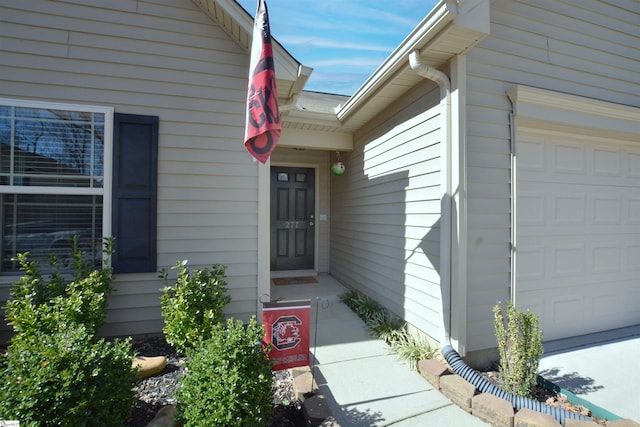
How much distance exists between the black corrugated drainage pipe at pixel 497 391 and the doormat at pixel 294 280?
3.07m

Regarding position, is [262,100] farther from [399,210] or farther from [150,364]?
[150,364]

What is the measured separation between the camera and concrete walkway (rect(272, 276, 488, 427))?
2.16 metres

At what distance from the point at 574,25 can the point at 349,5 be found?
8.36ft

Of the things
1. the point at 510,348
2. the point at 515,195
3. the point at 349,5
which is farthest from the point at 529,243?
the point at 349,5

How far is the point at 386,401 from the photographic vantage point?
2.34 metres

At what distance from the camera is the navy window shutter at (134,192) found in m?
3.04

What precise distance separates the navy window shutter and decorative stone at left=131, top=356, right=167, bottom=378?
877 mm

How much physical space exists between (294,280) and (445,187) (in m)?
3.53

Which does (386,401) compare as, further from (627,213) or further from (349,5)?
(349,5)

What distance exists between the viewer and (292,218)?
5953 millimetres

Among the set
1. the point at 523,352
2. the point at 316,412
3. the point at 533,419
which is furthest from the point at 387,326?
the point at 316,412

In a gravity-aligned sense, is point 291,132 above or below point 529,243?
above

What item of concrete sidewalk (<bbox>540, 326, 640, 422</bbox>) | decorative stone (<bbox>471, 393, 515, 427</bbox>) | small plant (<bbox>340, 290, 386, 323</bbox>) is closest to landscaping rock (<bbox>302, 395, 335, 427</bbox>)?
decorative stone (<bbox>471, 393, 515, 427</bbox>)

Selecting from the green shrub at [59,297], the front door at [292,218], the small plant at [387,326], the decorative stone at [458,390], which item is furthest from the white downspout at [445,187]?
the front door at [292,218]
